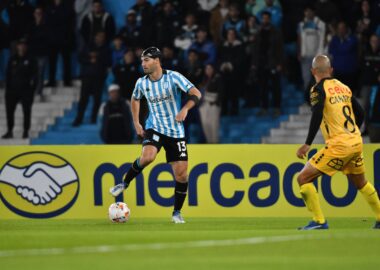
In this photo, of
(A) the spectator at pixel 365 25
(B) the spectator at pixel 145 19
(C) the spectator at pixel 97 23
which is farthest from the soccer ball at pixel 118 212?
(C) the spectator at pixel 97 23

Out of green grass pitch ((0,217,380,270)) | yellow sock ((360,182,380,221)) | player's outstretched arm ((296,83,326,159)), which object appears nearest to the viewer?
green grass pitch ((0,217,380,270))

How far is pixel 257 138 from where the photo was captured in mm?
20969

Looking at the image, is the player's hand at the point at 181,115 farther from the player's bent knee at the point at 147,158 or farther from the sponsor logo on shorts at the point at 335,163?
the sponsor logo on shorts at the point at 335,163

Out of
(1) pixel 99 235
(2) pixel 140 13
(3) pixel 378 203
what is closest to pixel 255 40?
(2) pixel 140 13

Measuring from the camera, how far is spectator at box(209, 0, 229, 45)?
21.9 m

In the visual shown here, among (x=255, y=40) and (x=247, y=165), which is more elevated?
(x=255, y=40)

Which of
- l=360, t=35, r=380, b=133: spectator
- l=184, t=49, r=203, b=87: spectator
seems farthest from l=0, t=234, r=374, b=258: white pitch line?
l=184, t=49, r=203, b=87: spectator

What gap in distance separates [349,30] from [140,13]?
15.1 ft

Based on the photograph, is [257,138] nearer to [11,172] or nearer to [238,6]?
[238,6]

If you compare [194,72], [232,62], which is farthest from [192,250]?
[232,62]

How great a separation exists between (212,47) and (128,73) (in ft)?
5.77

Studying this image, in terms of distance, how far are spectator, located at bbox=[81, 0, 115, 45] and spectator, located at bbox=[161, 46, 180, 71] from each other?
2442mm

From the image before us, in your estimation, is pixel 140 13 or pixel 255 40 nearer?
pixel 255 40

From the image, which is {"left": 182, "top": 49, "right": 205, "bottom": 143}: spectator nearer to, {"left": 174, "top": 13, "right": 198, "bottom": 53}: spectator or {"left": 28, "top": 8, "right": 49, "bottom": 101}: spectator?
{"left": 174, "top": 13, "right": 198, "bottom": 53}: spectator
